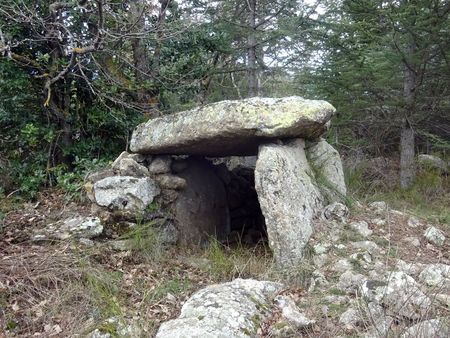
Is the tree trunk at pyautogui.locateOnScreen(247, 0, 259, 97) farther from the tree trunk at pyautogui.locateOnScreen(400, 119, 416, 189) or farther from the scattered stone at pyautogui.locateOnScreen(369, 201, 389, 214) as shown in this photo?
the scattered stone at pyautogui.locateOnScreen(369, 201, 389, 214)

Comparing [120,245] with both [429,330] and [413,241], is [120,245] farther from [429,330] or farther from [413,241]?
[429,330]

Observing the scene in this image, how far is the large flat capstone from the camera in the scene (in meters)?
4.85

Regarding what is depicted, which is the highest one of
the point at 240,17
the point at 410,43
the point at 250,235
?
the point at 240,17

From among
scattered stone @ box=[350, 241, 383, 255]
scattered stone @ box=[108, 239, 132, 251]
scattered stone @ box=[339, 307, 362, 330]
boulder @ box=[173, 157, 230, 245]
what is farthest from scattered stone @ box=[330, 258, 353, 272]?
scattered stone @ box=[108, 239, 132, 251]

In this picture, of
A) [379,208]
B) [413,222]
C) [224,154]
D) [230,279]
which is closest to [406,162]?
[379,208]

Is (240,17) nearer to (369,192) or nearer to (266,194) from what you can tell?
(369,192)

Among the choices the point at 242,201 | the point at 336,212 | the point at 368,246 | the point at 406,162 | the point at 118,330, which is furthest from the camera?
the point at 242,201

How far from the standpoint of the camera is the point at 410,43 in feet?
21.2

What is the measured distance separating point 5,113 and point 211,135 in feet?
9.84

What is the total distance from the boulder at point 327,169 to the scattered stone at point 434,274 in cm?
155

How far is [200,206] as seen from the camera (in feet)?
20.9

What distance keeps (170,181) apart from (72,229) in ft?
4.54

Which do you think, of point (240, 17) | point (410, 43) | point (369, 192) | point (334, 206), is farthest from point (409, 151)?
point (240, 17)

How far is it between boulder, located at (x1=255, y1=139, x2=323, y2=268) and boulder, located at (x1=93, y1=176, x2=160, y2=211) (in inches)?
56.3
